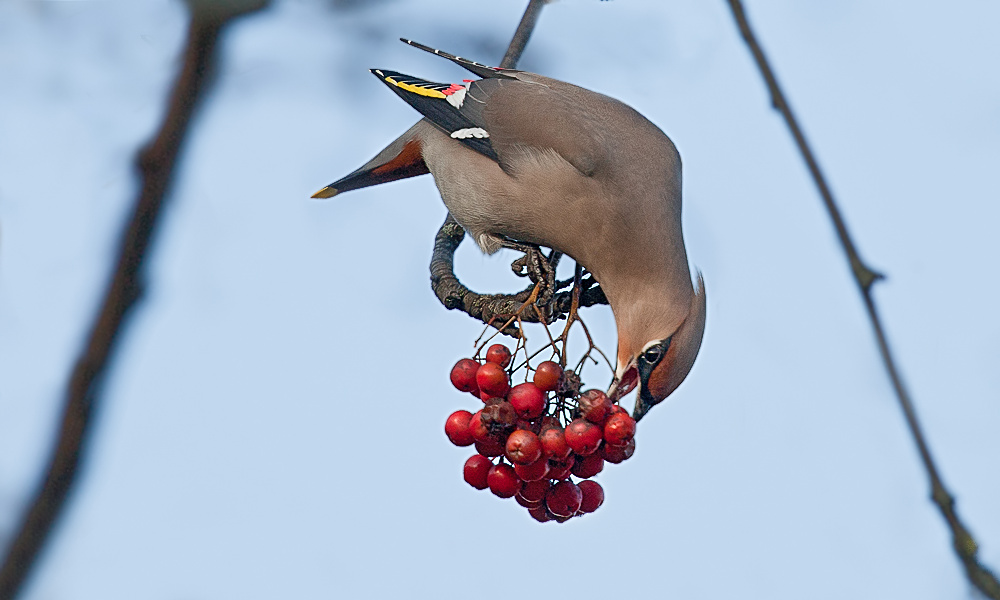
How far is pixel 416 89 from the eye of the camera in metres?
3.83

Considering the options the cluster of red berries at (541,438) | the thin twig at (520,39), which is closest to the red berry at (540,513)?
the cluster of red berries at (541,438)

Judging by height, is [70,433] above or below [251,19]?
below

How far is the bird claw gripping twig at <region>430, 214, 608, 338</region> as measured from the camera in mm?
2955

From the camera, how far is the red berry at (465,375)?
2.60m

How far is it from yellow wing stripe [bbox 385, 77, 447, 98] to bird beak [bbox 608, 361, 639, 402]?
1384 millimetres

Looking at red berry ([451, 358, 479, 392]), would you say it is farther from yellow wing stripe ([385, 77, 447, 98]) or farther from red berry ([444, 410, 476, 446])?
yellow wing stripe ([385, 77, 447, 98])

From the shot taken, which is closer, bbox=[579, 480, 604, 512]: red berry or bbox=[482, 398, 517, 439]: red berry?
bbox=[482, 398, 517, 439]: red berry

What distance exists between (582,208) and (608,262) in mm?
207

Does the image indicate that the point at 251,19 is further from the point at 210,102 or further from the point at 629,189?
the point at 629,189

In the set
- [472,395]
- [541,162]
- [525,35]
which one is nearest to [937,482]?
[472,395]

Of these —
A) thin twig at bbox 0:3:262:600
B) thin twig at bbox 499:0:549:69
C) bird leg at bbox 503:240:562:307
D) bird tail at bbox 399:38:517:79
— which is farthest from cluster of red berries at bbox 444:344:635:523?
thin twig at bbox 499:0:549:69

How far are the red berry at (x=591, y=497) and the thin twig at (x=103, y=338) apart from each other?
1.40m

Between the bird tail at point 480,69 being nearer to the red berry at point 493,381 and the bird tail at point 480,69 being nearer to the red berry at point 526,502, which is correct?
the red berry at point 493,381

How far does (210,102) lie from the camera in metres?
1.50
